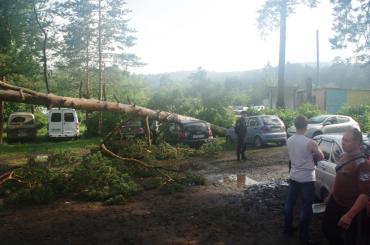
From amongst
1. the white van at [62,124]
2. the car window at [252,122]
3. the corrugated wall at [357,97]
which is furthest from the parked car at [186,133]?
the corrugated wall at [357,97]

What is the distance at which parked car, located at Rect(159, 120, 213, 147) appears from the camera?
17812 mm

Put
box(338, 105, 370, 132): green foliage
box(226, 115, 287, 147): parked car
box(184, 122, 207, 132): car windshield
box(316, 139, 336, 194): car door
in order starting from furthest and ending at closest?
box(338, 105, 370, 132): green foliage → box(226, 115, 287, 147): parked car → box(184, 122, 207, 132): car windshield → box(316, 139, 336, 194): car door

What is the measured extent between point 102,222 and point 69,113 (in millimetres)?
19054

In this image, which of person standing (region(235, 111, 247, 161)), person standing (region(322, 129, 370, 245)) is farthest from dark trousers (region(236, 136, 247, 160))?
person standing (region(322, 129, 370, 245))

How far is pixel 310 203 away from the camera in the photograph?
19.6ft

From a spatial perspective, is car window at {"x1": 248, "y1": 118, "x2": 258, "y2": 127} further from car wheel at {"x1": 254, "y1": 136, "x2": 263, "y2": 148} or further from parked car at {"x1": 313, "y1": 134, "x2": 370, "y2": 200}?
parked car at {"x1": 313, "y1": 134, "x2": 370, "y2": 200}

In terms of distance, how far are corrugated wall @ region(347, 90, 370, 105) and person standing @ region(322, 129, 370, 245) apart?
3701 centimetres

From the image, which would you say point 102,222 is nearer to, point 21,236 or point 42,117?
point 21,236

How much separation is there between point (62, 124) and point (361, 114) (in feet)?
65.3

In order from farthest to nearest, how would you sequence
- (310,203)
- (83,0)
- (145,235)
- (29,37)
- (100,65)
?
(100,65) < (83,0) < (29,37) < (145,235) < (310,203)

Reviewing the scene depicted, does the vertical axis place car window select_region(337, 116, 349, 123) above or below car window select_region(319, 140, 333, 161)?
below

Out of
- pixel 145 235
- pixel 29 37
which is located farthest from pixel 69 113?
pixel 145 235

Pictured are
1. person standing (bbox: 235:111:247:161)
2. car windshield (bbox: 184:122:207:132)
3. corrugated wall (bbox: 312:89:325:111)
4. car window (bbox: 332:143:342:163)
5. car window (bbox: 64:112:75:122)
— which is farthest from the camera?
corrugated wall (bbox: 312:89:325:111)

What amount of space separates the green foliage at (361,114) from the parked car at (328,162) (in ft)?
54.8
